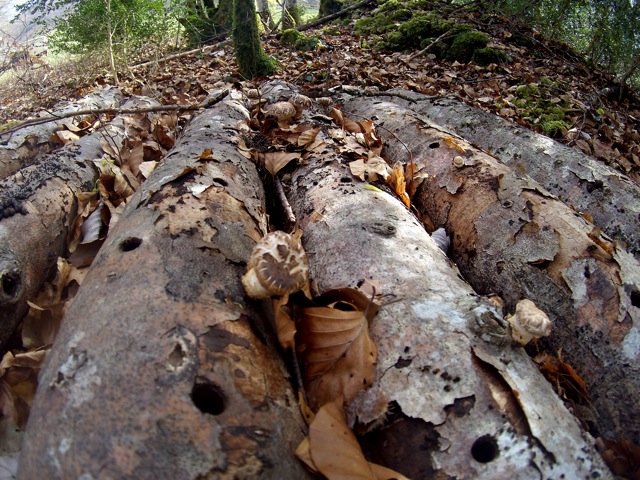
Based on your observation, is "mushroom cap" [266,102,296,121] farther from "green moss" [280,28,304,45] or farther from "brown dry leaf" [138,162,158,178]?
"green moss" [280,28,304,45]

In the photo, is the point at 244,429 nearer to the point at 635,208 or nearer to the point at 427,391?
the point at 427,391

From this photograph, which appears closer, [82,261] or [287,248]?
[287,248]

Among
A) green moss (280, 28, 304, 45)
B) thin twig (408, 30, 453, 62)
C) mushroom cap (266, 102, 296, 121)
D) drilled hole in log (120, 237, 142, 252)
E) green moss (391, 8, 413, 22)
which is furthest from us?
green moss (391, 8, 413, 22)

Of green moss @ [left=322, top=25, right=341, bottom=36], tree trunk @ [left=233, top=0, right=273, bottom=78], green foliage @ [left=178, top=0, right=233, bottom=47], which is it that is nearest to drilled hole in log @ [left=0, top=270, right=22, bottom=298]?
tree trunk @ [left=233, top=0, right=273, bottom=78]

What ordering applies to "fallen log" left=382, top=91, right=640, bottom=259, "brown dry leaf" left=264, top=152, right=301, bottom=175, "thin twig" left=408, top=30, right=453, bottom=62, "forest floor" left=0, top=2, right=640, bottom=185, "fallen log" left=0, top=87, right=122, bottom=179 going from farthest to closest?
"thin twig" left=408, top=30, right=453, bottom=62 → "forest floor" left=0, top=2, right=640, bottom=185 → "fallen log" left=0, top=87, right=122, bottom=179 → "brown dry leaf" left=264, top=152, right=301, bottom=175 → "fallen log" left=382, top=91, right=640, bottom=259

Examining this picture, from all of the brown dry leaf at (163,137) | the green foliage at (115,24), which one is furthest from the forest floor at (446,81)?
the brown dry leaf at (163,137)

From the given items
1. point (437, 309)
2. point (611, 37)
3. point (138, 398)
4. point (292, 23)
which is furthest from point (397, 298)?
point (292, 23)

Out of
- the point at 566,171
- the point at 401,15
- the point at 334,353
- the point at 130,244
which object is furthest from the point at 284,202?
the point at 401,15

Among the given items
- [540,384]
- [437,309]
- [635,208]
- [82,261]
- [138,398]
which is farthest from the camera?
[635,208]

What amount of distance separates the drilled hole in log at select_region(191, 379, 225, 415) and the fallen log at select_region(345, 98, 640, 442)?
54.1 inches

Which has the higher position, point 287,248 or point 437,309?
point 287,248

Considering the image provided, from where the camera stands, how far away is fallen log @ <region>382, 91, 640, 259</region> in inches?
93.2

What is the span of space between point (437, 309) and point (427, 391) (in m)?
0.30

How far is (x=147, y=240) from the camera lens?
1.43m
